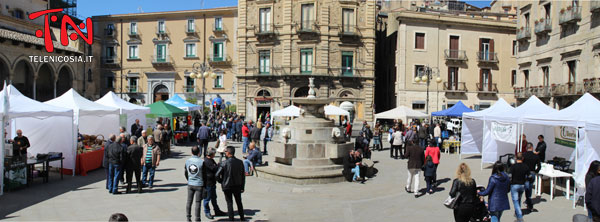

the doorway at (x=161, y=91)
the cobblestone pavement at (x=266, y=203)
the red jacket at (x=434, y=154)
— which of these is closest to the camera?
the cobblestone pavement at (x=266, y=203)

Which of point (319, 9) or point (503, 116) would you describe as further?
point (319, 9)

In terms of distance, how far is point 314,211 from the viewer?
Answer: 29.3 ft

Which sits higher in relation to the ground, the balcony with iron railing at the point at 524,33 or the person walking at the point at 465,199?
the balcony with iron railing at the point at 524,33

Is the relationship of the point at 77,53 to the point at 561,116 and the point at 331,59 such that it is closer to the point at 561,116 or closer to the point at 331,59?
the point at 331,59

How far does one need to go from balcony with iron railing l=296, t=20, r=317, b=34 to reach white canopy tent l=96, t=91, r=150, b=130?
18387 mm

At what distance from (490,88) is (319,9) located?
1690 cm

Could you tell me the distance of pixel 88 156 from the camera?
12930 millimetres

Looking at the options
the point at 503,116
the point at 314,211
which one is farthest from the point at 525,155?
the point at 314,211

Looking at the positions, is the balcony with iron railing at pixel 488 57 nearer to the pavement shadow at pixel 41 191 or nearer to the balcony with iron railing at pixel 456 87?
the balcony with iron railing at pixel 456 87

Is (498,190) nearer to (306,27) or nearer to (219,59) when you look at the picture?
(306,27)

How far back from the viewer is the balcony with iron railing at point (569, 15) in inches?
824

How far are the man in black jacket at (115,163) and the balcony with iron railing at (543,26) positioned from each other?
23.7 meters

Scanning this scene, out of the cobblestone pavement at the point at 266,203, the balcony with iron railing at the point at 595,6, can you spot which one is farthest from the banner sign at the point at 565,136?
the balcony with iron railing at the point at 595,6

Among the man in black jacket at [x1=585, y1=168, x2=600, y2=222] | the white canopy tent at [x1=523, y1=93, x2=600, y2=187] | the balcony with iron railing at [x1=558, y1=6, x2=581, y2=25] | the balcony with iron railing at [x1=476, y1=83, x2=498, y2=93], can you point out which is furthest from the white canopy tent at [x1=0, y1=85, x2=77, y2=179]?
the balcony with iron railing at [x1=476, y1=83, x2=498, y2=93]
